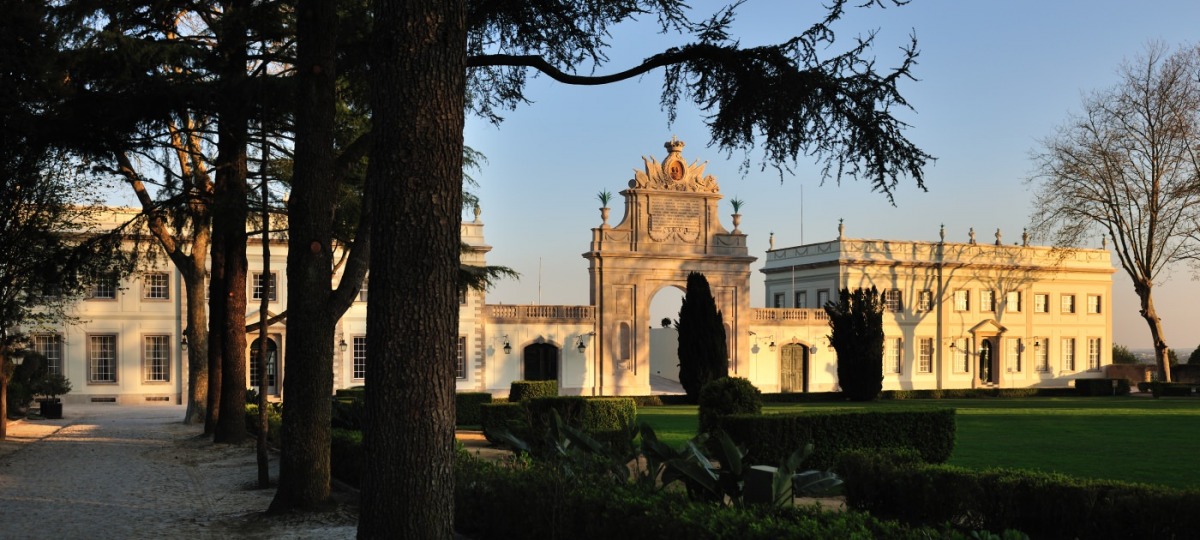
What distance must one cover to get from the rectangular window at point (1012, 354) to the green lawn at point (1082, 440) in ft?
72.2

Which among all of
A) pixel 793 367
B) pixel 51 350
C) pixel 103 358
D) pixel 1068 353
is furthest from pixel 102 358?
pixel 1068 353

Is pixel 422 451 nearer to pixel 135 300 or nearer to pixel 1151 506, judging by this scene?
pixel 1151 506

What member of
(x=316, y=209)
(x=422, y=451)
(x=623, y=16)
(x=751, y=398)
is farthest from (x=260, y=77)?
(x=422, y=451)

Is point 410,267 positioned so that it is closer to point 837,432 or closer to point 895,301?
point 837,432

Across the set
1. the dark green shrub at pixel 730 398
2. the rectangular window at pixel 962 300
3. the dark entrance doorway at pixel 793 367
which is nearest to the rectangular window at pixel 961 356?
the rectangular window at pixel 962 300

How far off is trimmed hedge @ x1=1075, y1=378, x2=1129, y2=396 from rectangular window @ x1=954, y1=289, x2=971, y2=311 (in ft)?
22.4

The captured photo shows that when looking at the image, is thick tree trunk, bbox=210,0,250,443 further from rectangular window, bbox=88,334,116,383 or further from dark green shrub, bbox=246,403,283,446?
rectangular window, bbox=88,334,116,383

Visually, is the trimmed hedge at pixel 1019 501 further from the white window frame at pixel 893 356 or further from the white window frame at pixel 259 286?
the white window frame at pixel 893 356

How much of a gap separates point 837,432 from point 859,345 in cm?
2439

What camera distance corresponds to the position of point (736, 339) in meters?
43.1

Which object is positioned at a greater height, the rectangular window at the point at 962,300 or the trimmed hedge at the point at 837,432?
the rectangular window at the point at 962,300

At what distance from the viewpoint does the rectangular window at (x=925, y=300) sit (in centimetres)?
4862

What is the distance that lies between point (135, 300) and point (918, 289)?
33.5m

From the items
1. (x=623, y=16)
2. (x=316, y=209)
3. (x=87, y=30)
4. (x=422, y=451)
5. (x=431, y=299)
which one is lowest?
(x=422, y=451)
